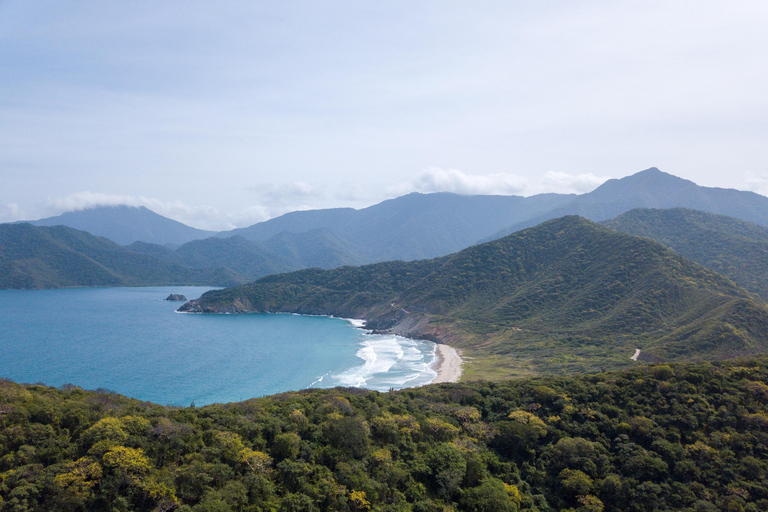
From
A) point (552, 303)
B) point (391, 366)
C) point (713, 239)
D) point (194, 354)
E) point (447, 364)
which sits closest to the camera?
point (447, 364)

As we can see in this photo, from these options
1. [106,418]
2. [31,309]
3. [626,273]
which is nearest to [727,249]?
[626,273]

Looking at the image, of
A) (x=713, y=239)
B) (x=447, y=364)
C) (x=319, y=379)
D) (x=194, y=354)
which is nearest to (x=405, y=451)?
(x=319, y=379)

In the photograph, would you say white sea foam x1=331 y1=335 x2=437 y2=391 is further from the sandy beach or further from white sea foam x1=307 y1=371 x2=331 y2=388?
white sea foam x1=307 y1=371 x2=331 y2=388

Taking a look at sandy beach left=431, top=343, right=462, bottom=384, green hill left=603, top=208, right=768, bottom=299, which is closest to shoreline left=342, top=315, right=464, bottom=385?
sandy beach left=431, top=343, right=462, bottom=384

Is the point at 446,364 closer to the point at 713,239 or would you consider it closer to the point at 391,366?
the point at 391,366

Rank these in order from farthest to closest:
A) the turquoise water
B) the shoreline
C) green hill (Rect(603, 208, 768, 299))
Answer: green hill (Rect(603, 208, 768, 299))
the shoreline
the turquoise water

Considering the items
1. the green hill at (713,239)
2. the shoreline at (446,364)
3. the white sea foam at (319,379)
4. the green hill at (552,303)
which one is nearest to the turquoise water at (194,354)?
the white sea foam at (319,379)

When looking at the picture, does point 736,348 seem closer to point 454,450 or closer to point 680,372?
point 680,372
